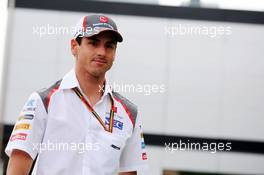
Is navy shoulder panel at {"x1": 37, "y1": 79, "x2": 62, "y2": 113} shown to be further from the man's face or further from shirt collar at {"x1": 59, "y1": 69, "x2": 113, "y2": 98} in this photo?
the man's face

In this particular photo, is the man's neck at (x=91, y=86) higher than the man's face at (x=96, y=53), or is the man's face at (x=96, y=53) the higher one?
the man's face at (x=96, y=53)

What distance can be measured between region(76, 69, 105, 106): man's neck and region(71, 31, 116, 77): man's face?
0.02 m

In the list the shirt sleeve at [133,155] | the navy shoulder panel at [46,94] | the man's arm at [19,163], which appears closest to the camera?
the man's arm at [19,163]

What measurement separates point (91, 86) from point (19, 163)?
404 millimetres

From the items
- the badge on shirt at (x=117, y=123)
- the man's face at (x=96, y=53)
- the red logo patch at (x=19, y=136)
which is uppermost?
the man's face at (x=96, y=53)

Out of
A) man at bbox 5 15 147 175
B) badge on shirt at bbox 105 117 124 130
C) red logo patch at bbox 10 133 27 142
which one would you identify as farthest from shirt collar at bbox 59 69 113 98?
red logo patch at bbox 10 133 27 142

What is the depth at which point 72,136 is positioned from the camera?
1465 mm

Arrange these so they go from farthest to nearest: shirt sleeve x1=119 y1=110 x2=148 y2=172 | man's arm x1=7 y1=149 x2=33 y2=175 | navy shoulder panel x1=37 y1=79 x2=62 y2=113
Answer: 1. shirt sleeve x1=119 y1=110 x2=148 y2=172
2. navy shoulder panel x1=37 y1=79 x2=62 y2=113
3. man's arm x1=7 y1=149 x2=33 y2=175

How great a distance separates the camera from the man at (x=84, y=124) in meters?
1.33

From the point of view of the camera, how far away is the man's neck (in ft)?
4.91

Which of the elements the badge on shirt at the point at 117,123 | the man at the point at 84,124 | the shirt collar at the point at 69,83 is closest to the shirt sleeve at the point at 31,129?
the man at the point at 84,124

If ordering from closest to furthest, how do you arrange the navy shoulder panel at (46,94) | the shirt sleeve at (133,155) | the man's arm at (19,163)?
the man's arm at (19,163), the navy shoulder panel at (46,94), the shirt sleeve at (133,155)

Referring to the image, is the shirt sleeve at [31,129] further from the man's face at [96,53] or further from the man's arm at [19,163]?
the man's face at [96,53]

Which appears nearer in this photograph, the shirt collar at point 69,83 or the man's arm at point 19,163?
the man's arm at point 19,163
